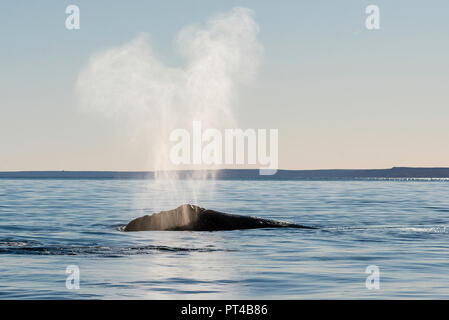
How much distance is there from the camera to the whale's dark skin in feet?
100

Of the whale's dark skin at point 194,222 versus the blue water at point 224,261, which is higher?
the whale's dark skin at point 194,222

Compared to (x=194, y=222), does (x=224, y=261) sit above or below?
below

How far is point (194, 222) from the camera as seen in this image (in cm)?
3077

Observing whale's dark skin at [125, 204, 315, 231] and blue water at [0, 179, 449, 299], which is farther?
whale's dark skin at [125, 204, 315, 231]

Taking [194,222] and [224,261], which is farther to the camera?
[194,222]

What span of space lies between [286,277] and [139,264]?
4.01 meters

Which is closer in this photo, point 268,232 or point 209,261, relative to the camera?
point 209,261

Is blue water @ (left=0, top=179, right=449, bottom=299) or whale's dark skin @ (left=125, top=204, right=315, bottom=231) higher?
whale's dark skin @ (left=125, top=204, right=315, bottom=231)

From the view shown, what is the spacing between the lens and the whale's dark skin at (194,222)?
30594 millimetres

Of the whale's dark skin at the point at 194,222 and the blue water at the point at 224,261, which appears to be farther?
the whale's dark skin at the point at 194,222

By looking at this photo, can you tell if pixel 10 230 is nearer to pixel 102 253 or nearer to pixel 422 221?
pixel 102 253

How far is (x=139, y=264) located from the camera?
19781 mm
